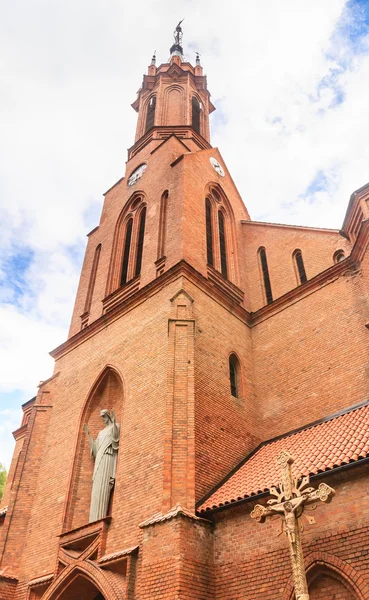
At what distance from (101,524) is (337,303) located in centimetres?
723

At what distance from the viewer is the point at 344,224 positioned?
13.0 meters

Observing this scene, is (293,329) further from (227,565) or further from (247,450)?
(227,565)

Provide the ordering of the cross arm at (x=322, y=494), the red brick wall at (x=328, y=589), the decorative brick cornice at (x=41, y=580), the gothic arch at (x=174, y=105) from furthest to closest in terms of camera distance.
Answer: the gothic arch at (x=174, y=105), the decorative brick cornice at (x=41, y=580), the red brick wall at (x=328, y=589), the cross arm at (x=322, y=494)

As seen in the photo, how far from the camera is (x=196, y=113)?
22.3m

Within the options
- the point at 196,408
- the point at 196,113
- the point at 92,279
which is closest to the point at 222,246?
the point at 92,279

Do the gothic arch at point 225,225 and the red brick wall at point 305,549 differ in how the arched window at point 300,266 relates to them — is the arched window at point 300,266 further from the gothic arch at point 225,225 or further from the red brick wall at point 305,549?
the red brick wall at point 305,549

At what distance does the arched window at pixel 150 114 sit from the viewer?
21844 millimetres

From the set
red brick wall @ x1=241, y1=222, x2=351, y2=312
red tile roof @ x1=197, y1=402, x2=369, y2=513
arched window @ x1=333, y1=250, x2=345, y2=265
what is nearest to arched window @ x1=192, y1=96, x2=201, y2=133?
red brick wall @ x1=241, y1=222, x2=351, y2=312

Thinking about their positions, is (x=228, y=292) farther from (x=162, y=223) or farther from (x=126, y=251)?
(x=126, y=251)

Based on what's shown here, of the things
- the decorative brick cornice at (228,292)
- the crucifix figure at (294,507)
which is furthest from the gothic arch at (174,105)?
the crucifix figure at (294,507)

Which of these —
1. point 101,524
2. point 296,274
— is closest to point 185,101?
point 296,274

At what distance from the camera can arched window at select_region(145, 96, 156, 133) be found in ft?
71.7

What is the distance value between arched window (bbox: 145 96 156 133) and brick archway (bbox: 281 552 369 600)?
18.0 meters

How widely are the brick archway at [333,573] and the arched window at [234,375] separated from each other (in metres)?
5.04
